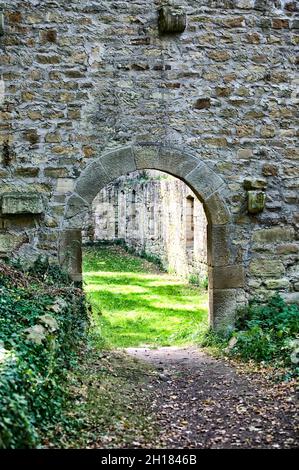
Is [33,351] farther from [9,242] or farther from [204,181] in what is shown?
[204,181]

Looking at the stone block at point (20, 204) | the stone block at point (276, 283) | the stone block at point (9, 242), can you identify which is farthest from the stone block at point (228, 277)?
the stone block at point (9, 242)

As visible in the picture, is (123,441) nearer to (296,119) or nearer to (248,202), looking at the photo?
(248,202)

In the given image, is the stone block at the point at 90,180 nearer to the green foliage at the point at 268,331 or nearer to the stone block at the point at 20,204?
the stone block at the point at 20,204

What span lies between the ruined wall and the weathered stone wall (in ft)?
15.5

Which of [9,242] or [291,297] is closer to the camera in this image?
[9,242]

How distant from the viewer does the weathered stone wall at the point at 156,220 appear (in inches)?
512

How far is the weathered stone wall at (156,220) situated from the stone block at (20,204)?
5.51 m

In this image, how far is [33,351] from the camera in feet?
13.8

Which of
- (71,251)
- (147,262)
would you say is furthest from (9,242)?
(147,262)

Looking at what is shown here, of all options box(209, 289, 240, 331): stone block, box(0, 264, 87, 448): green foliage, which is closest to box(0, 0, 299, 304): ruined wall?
box(209, 289, 240, 331): stone block

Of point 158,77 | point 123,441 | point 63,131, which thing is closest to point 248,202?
point 158,77

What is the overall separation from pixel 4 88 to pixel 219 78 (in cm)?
242

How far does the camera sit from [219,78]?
7016 millimetres

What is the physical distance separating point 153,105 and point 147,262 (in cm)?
1070
